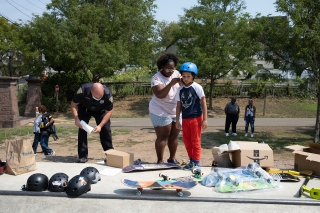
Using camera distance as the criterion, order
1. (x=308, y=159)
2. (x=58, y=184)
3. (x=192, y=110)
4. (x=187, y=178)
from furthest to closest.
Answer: (x=192, y=110)
(x=308, y=159)
(x=187, y=178)
(x=58, y=184)

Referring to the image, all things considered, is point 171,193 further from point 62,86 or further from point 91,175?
point 62,86

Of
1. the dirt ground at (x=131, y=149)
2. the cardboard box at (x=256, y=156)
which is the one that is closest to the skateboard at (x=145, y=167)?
the cardboard box at (x=256, y=156)

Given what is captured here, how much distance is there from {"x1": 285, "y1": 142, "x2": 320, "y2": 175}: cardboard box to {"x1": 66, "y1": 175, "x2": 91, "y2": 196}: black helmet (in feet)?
11.4

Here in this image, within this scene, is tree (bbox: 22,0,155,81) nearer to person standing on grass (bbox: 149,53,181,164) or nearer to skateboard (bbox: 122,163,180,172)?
person standing on grass (bbox: 149,53,181,164)

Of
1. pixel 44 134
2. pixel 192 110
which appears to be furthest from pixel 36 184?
pixel 44 134

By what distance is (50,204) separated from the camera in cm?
484

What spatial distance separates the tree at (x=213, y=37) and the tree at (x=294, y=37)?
7.34 metres

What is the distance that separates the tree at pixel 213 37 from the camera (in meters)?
21.2

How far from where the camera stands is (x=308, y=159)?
19.2 feet

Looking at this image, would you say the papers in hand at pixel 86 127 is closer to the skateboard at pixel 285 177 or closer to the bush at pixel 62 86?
the skateboard at pixel 285 177

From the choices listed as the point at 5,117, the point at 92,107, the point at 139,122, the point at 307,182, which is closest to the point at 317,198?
the point at 307,182

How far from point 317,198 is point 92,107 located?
416 centimetres

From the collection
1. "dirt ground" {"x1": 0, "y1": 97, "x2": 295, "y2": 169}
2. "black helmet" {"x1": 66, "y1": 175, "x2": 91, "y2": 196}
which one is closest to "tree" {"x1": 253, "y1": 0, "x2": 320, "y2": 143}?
"dirt ground" {"x1": 0, "y1": 97, "x2": 295, "y2": 169}

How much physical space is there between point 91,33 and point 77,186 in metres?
16.8
